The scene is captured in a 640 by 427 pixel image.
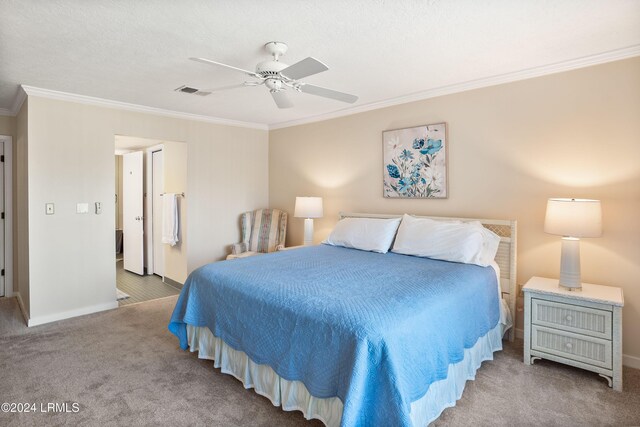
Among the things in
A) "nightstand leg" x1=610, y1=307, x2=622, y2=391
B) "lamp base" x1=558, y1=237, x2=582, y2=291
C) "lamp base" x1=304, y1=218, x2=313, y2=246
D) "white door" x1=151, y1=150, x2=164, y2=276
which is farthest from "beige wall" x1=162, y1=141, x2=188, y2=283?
"nightstand leg" x1=610, y1=307, x2=622, y2=391

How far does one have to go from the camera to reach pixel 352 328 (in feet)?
5.54

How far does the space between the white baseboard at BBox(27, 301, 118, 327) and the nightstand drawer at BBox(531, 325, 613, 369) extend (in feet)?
14.0

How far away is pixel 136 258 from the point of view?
5777 mm

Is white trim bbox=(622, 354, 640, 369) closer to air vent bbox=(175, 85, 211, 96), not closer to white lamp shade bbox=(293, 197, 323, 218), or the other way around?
white lamp shade bbox=(293, 197, 323, 218)

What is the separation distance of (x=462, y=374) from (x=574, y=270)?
118 cm

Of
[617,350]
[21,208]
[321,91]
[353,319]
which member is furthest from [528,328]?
[21,208]

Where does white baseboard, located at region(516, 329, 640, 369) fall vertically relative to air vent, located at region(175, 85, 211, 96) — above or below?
below

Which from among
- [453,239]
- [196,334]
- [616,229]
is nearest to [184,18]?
[196,334]

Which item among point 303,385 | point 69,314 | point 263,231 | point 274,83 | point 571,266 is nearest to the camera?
point 303,385

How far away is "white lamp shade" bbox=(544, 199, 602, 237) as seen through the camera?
249 cm

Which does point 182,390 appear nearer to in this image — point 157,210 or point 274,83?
point 274,83

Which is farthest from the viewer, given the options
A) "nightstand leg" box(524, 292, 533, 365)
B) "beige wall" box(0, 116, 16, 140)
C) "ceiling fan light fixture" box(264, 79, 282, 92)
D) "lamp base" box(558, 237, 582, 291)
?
"beige wall" box(0, 116, 16, 140)

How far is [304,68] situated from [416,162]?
200 cm

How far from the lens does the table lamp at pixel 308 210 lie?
4480 mm
